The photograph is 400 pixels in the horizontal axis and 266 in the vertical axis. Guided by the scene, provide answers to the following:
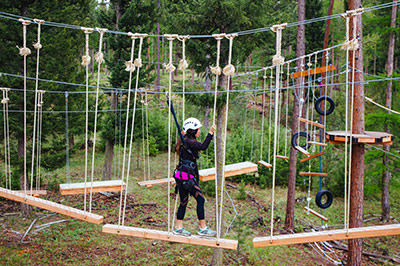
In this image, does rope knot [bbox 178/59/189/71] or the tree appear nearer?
rope knot [bbox 178/59/189/71]

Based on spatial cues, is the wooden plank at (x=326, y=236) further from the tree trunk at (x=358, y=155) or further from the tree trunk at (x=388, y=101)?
the tree trunk at (x=388, y=101)

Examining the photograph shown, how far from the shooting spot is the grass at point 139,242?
19.5ft

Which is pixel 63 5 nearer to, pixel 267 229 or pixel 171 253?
pixel 171 253

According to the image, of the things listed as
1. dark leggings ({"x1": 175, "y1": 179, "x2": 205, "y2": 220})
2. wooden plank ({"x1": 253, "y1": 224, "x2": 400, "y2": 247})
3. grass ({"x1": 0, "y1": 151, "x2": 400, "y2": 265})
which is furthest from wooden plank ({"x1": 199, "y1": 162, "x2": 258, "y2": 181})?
wooden plank ({"x1": 253, "y1": 224, "x2": 400, "y2": 247})

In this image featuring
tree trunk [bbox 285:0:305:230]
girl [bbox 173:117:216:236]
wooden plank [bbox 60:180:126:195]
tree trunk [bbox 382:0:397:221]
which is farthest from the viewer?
tree trunk [bbox 382:0:397:221]

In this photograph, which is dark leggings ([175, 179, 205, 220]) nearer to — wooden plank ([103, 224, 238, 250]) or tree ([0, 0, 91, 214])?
wooden plank ([103, 224, 238, 250])

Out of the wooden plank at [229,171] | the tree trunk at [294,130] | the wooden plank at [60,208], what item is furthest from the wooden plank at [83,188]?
the tree trunk at [294,130]

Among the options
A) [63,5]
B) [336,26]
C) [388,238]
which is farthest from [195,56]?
[336,26]

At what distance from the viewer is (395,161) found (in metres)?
9.18

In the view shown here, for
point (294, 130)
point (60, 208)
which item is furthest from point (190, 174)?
point (294, 130)

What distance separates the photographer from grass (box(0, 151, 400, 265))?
5957 mm

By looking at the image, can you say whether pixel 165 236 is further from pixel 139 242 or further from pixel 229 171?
pixel 139 242

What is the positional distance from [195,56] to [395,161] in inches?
270

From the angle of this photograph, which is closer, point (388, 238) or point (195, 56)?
point (195, 56)
